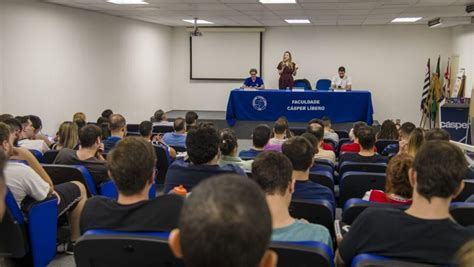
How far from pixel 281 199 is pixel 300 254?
0.46 m

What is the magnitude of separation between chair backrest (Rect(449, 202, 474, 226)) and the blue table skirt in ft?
26.7

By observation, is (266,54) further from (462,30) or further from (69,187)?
(69,187)

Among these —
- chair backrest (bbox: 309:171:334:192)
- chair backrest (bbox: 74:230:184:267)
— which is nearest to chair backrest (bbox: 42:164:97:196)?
chair backrest (bbox: 309:171:334:192)

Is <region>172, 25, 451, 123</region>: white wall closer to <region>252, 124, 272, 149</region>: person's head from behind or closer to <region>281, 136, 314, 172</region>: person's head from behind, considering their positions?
<region>252, 124, 272, 149</region>: person's head from behind

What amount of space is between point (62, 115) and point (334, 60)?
8.22 metres

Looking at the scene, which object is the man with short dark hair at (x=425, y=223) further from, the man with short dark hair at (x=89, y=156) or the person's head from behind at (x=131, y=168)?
the man with short dark hair at (x=89, y=156)

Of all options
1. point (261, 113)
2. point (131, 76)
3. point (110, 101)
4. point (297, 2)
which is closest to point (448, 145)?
point (297, 2)

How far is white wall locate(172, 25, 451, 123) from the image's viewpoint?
1384 cm

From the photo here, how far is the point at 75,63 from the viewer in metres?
9.80

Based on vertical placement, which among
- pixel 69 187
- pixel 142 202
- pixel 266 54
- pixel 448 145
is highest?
pixel 266 54

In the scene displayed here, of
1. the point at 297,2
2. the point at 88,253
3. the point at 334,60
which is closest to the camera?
the point at 88,253

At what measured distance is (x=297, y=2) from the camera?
8633 millimetres

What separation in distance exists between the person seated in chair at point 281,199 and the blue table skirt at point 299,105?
866 centimetres

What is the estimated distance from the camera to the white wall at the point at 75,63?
7.98 metres
